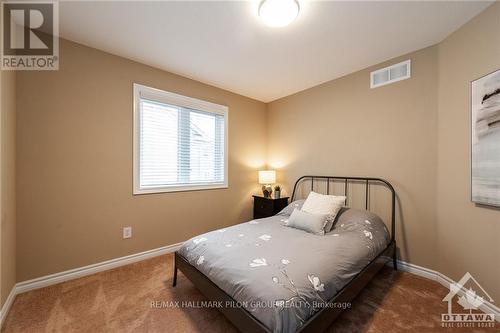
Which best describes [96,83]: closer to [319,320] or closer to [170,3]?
[170,3]

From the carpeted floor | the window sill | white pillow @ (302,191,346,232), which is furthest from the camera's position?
the window sill

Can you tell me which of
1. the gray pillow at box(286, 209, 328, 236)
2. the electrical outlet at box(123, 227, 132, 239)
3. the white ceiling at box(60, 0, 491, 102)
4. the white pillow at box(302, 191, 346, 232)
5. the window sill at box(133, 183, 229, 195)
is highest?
the white ceiling at box(60, 0, 491, 102)

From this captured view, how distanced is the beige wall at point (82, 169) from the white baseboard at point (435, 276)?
2.79 metres

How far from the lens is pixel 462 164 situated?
1837mm

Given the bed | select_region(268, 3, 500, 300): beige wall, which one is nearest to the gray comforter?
the bed

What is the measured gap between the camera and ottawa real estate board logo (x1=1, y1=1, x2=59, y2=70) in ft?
5.45

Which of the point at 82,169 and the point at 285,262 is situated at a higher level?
the point at 82,169

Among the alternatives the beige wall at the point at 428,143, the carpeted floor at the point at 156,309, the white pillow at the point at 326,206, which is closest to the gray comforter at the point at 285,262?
the white pillow at the point at 326,206

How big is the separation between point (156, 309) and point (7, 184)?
5.20 ft

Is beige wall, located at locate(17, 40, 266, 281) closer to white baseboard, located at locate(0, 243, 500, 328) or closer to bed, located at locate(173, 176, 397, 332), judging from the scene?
white baseboard, located at locate(0, 243, 500, 328)

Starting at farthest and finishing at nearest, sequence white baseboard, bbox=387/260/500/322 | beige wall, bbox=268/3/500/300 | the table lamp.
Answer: the table lamp → beige wall, bbox=268/3/500/300 → white baseboard, bbox=387/260/500/322

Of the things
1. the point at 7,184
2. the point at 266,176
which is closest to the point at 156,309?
the point at 7,184

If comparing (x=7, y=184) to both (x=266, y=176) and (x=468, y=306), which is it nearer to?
(x=266, y=176)

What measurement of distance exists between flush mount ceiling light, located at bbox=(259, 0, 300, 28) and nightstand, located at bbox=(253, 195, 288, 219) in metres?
2.36
